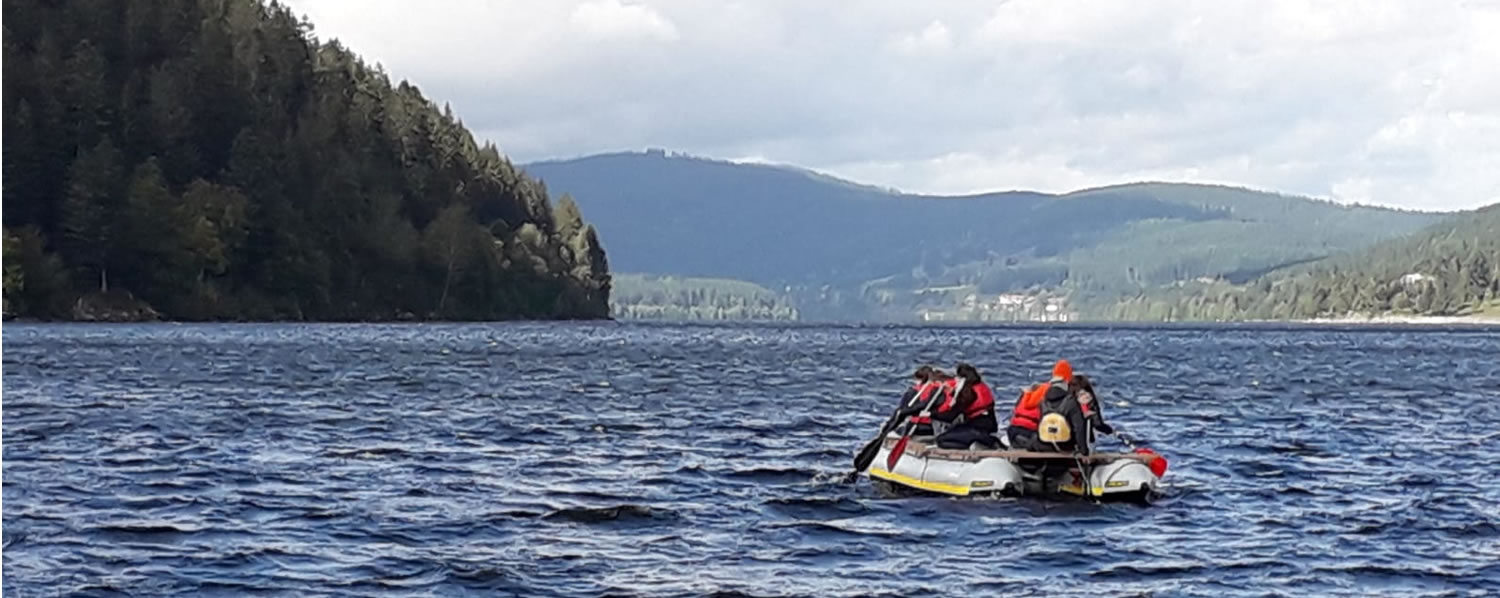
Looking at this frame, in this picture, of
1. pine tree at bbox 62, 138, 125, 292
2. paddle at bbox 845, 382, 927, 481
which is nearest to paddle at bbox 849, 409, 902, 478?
paddle at bbox 845, 382, 927, 481

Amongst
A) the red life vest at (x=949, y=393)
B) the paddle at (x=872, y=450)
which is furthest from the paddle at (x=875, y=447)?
the red life vest at (x=949, y=393)

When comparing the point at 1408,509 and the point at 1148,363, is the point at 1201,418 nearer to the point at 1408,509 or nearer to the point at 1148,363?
the point at 1408,509

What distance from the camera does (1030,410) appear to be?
111ft

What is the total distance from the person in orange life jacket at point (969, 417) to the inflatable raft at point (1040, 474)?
2.83 feet

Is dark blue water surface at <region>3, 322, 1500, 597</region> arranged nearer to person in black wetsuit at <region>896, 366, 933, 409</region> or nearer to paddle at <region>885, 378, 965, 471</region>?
paddle at <region>885, 378, 965, 471</region>

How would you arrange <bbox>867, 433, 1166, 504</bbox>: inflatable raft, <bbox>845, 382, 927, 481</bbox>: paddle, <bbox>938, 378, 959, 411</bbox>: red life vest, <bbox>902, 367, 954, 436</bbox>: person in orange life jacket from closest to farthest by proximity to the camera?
<bbox>867, 433, 1166, 504</bbox>: inflatable raft, <bbox>938, 378, 959, 411</bbox>: red life vest, <bbox>902, 367, 954, 436</bbox>: person in orange life jacket, <bbox>845, 382, 927, 481</bbox>: paddle

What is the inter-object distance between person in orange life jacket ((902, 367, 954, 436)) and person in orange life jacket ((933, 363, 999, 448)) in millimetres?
370

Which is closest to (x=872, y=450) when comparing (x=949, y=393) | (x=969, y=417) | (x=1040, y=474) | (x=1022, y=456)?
(x=949, y=393)

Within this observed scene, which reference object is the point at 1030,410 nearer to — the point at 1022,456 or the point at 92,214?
the point at 1022,456

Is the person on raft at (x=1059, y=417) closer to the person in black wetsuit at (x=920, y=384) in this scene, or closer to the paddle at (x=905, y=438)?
the paddle at (x=905, y=438)

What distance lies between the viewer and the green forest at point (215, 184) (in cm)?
14288

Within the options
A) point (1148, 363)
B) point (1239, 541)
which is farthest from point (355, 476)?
point (1148, 363)

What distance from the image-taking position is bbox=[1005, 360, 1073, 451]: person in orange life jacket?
32875 millimetres

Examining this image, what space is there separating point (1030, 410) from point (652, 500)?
22.0 ft
